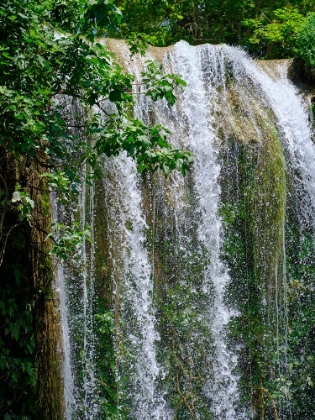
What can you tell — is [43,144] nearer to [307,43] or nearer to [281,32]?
[307,43]

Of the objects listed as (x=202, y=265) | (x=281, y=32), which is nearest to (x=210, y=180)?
(x=202, y=265)

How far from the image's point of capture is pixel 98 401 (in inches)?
211

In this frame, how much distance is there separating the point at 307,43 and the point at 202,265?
2.92 m

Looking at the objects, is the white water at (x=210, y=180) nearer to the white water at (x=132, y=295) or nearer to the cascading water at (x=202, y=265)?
the cascading water at (x=202, y=265)

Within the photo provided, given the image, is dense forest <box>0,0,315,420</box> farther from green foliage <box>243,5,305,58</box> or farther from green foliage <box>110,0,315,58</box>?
green foliage <box>110,0,315,58</box>

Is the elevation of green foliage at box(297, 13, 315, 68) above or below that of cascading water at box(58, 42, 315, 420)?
above

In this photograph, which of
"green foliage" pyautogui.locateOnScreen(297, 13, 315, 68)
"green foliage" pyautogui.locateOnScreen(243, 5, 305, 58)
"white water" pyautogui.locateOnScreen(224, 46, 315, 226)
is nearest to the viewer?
"white water" pyautogui.locateOnScreen(224, 46, 315, 226)

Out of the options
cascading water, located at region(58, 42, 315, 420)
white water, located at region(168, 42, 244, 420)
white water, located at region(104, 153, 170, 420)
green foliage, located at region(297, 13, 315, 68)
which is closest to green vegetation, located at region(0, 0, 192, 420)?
cascading water, located at region(58, 42, 315, 420)

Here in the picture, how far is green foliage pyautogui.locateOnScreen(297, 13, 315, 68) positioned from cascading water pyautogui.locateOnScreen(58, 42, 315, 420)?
555 mm

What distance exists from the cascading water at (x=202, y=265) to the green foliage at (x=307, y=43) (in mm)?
555

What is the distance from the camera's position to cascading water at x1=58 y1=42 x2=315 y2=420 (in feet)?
18.3

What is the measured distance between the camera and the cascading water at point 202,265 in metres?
5.57

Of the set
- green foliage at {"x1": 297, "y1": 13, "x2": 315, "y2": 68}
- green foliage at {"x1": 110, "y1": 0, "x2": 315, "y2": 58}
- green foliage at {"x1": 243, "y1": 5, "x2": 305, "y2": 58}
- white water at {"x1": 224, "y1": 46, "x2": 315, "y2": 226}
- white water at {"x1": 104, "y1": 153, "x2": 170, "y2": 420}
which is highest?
green foliage at {"x1": 110, "y1": 0, "x2": 315, "y2": 58}

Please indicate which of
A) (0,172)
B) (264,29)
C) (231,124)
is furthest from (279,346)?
(264,29)
